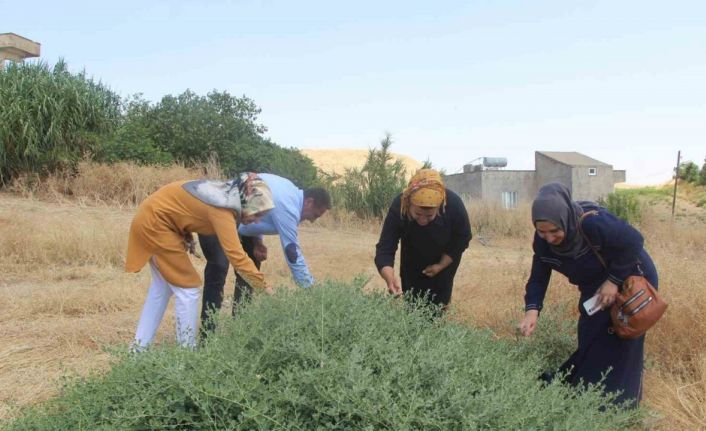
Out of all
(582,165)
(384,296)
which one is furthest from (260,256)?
(582,165)

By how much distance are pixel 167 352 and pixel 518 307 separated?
3344mm

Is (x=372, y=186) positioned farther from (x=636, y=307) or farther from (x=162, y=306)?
(x=636, y=307)

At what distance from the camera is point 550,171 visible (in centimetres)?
3459

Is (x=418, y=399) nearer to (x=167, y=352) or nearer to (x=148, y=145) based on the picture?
(x=167, y=352)

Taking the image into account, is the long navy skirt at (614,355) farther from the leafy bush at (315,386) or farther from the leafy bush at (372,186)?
the leafy bush at (372,186)

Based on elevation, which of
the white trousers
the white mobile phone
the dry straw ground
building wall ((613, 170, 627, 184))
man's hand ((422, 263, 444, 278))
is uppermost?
building wall ((613, 170, 627, 184))

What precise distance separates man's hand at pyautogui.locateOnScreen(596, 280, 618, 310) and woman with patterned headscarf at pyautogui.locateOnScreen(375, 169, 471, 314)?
0.96 m

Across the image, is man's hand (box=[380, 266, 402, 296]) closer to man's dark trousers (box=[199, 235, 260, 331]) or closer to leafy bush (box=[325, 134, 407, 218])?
man's dark trousers (box=[199, 235, 260, 331])

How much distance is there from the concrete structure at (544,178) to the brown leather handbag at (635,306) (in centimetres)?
2914

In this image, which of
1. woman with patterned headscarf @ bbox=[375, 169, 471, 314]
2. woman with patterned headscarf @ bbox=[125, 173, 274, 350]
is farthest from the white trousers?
woman with patterned headscarf @ bbox=[375, 169, 471, 314]

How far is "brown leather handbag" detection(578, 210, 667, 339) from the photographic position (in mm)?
3054

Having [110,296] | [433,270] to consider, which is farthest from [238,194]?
[110,296]

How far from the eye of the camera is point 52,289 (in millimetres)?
6133

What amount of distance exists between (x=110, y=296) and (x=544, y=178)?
1270 inches
